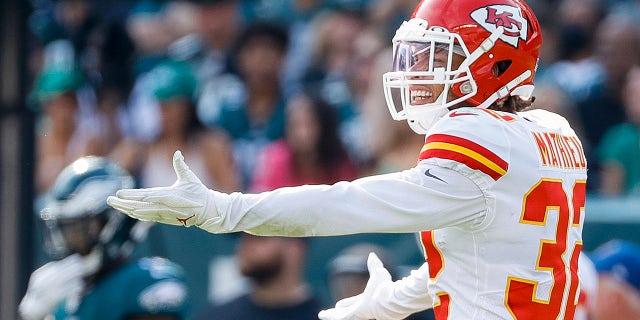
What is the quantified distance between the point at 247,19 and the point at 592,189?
312cm

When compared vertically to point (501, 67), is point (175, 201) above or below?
below

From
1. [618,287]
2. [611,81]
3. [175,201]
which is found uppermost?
[175,201]

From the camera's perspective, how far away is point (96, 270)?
5480 millimetres

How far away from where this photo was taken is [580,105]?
7941 mm

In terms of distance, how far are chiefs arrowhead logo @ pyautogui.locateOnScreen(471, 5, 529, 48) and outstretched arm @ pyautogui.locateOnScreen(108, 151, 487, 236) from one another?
0.54 meters

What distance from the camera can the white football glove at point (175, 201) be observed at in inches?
117

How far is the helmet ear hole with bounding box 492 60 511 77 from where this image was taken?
347cm

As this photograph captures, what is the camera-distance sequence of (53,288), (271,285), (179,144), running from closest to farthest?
(53,288)
(271,285)
(179,144)

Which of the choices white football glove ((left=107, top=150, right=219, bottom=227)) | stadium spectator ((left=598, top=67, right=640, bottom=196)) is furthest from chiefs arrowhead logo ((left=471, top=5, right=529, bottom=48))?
stadium spectator ((left=598, top=67, right=640, bottom=196))

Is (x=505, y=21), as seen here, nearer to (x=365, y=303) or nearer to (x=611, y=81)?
(x=365, y=303)

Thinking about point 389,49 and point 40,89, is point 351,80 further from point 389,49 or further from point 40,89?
point 40,89

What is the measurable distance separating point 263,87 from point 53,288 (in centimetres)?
332

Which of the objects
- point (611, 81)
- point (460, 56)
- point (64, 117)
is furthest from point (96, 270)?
point (611, 81)

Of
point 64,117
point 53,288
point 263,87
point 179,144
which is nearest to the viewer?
point 53,288
